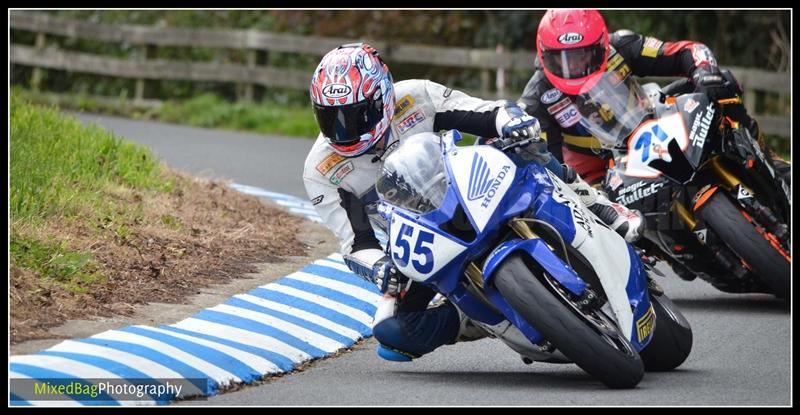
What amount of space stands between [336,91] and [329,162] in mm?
515

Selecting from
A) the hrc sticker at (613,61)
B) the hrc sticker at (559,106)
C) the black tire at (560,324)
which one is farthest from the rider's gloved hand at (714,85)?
the black tire at (560,324)

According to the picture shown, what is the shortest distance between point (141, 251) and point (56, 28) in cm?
Result: 1474

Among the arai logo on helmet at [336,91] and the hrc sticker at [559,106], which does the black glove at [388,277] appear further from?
the hrc sticker at [559,106]

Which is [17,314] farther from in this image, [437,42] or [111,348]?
[437,42]

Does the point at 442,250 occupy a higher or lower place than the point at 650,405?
higher

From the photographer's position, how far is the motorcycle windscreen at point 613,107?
8547mm

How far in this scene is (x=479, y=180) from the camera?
6.29m

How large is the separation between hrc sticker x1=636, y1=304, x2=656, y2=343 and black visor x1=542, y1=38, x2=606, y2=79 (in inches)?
94.6

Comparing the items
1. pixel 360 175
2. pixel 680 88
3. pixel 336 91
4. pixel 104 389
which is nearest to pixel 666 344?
pixel 360 175

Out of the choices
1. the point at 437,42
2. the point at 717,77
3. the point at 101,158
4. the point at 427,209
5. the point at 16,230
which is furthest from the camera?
the point at 437,42

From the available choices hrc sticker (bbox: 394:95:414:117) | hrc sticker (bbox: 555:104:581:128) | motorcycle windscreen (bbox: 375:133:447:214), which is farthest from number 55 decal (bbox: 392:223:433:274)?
hrc sticker (bbox: 555:104:581:128)

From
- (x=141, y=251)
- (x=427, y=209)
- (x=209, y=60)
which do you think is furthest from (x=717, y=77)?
(x=209, y=60)

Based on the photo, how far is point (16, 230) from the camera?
7.94 m

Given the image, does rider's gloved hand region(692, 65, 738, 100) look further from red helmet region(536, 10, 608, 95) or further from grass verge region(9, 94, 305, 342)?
grass verge region(9, 94, 305, 342)
